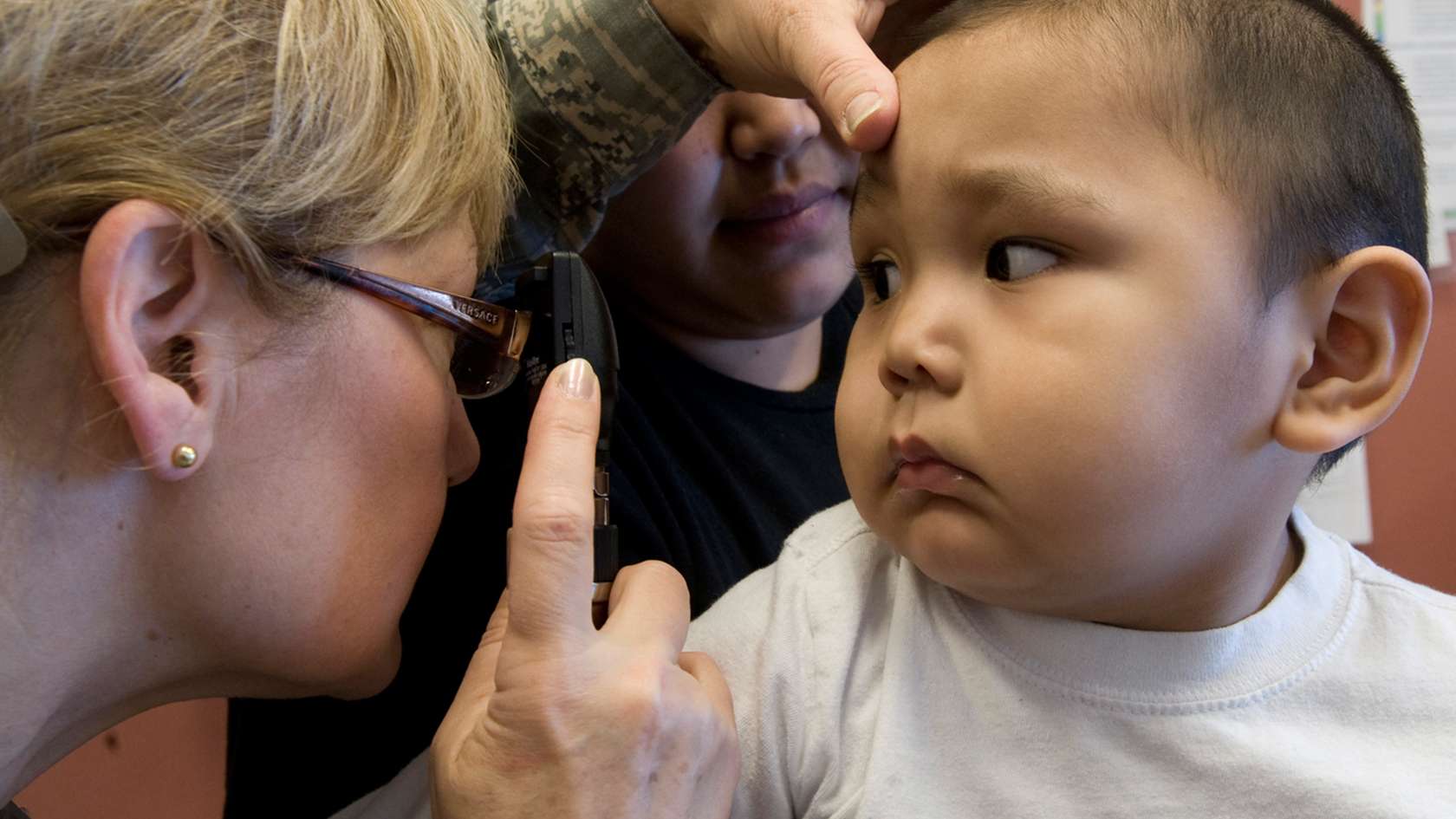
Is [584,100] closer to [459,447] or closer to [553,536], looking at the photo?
[459,447]

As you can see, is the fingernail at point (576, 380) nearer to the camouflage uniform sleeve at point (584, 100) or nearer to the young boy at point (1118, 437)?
the young boy at point (1118, 437)

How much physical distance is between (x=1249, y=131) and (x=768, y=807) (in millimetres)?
604

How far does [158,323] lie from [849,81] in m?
0.50

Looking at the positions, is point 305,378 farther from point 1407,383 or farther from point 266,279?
point 1407,383

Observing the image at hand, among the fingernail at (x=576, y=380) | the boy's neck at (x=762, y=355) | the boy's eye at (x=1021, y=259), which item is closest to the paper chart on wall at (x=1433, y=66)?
the boy's neck at (x=762, y=355)

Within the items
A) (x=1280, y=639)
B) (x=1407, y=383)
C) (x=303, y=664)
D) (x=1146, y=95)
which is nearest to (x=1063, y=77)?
(x=1146, y=95)

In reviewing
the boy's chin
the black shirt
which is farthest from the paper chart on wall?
the boy's chin

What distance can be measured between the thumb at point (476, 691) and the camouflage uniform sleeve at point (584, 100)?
0.40 metres

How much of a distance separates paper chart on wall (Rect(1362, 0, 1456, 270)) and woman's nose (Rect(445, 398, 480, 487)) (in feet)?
7.09

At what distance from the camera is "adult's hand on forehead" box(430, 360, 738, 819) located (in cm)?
74

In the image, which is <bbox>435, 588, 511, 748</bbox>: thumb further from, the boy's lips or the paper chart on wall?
the paper chart on wall

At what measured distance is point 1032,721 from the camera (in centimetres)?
85

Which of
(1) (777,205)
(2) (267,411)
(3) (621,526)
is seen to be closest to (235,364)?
(2) (267,411)

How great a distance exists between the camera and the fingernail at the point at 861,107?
2.63ft
